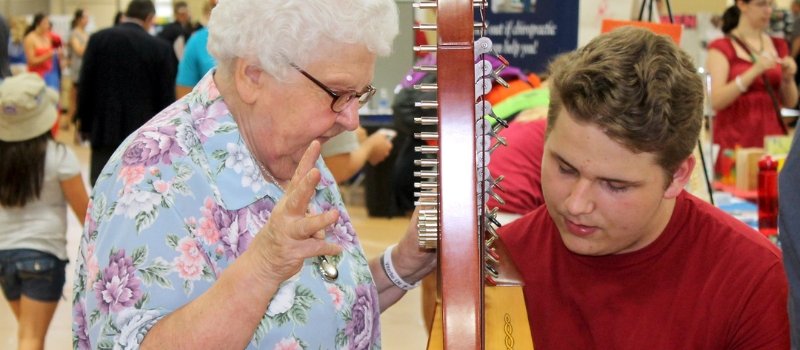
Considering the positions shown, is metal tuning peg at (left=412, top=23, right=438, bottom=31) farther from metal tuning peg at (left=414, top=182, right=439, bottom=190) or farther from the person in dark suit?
the person in dark suit

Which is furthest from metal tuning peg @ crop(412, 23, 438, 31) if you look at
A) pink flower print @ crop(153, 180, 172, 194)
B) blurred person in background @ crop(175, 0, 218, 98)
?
blurred person in background @ crop(175, 0, 218, 98)

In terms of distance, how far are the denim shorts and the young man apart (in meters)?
2.39

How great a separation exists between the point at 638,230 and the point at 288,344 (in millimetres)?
588

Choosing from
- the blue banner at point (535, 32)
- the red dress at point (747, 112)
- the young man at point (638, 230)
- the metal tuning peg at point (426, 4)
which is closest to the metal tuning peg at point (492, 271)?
the young man at point (638, 230)

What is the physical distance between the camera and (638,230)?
173cm

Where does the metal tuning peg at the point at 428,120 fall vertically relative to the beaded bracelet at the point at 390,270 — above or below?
above

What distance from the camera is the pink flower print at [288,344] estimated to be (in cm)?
153

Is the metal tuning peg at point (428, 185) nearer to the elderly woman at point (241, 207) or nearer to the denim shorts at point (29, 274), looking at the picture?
the elderly woman at point (241, 207)

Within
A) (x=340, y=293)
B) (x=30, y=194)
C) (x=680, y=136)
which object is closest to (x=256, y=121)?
(x=340, y=293)

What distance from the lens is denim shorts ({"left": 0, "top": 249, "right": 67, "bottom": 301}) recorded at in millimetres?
3730

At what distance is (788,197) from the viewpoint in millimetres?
1188

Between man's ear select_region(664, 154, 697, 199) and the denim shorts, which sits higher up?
man's ear select_region(664, 154, 697, 199)

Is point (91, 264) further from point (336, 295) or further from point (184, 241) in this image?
point (336, 295)

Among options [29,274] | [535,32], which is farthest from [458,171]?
[29,274]
